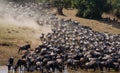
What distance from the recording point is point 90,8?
82125 millimetres

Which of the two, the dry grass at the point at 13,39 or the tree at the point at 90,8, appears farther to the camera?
the tree at the point at 90,8

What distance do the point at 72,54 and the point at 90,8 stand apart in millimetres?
38454

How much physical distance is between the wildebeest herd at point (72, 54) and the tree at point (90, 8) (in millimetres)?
23949

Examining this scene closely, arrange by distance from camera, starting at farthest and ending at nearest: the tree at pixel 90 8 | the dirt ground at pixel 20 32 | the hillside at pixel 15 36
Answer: the tree at pixel 90 8
the dirt ground at pixel 20 32
the hillside at pixel 15 36

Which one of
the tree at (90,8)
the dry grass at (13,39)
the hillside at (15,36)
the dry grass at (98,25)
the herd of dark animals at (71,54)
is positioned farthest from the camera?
the tree at (90,8)

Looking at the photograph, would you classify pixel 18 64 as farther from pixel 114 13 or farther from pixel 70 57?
pixel 114 13

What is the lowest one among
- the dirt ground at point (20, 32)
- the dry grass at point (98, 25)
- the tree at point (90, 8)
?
the dry grass at point (98, 25)

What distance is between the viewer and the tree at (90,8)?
81.8 meters

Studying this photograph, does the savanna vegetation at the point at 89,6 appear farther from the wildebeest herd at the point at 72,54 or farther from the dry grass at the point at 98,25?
the wildebeest herd at the point at 72,54

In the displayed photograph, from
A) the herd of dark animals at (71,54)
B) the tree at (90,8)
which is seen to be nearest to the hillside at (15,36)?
the herd of dark animals at (71,54)

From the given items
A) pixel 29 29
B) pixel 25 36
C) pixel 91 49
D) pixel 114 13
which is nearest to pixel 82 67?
pixel 91 49

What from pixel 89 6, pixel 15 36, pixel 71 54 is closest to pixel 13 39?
pixel 15 36

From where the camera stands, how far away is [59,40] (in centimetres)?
5169

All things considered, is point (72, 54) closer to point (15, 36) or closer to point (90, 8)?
point (15, 36)
